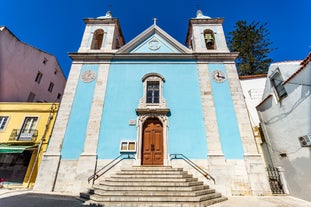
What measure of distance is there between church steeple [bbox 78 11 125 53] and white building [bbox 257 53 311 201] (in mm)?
11706

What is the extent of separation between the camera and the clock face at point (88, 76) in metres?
11.0

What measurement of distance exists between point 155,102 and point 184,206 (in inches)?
249

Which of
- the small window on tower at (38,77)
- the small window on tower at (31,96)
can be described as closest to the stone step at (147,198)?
the small window on tower at (31,96)

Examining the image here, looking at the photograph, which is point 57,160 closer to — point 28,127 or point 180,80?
point 28,127

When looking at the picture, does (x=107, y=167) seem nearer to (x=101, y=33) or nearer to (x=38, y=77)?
(x=101, y=33)

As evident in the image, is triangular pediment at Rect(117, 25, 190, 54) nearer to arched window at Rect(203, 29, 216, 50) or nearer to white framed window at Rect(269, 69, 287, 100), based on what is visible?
arched window at Rect(203, 29, 216, 50)

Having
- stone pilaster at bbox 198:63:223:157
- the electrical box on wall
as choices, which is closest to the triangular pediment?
stone pilaster at bbox 198:63:223:157

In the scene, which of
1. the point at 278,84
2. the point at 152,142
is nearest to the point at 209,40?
the point at 278,84

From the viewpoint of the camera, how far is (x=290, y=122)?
7633mm

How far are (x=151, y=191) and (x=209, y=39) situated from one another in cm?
1245

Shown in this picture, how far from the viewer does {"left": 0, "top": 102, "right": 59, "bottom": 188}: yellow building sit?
955 centimetres

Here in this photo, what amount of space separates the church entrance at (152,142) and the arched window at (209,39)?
848cm

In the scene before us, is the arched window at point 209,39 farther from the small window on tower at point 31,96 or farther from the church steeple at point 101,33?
the small window on tower at point 31,96

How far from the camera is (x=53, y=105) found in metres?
11.5
